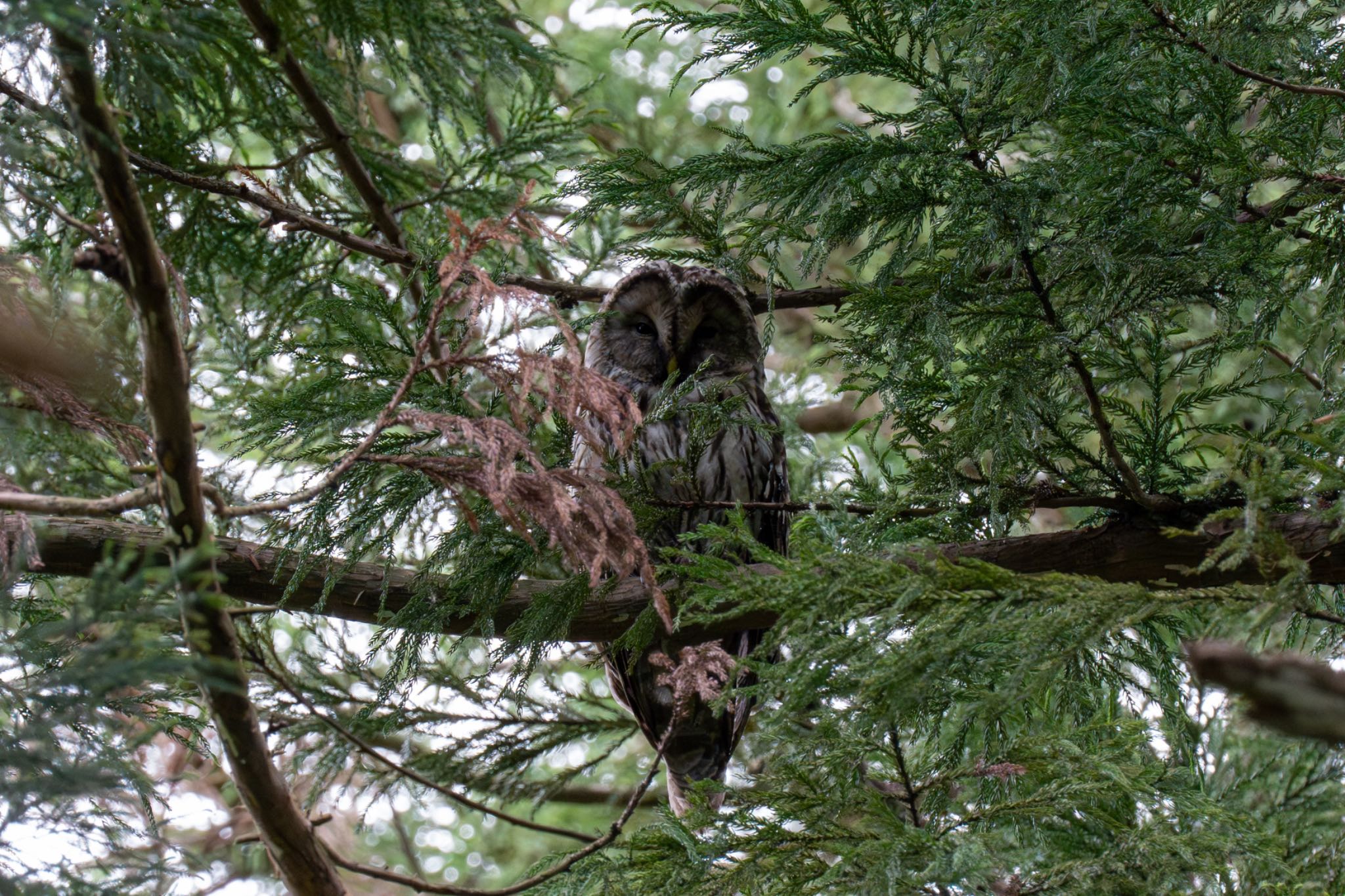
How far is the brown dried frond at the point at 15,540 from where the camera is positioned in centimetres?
177

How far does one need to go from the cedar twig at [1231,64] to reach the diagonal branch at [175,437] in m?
2.04

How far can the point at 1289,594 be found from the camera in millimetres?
1477

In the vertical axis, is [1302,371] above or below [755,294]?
below

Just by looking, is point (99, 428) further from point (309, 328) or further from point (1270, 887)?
point (1270, 887)

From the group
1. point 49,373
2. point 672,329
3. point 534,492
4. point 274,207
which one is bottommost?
point 534,492

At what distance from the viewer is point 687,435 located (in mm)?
3408

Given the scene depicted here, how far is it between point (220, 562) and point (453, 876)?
5779mm

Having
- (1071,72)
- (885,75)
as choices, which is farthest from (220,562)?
(1071,72)

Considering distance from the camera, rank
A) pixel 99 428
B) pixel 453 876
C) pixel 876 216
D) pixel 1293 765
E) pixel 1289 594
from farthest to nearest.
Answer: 1. pixel 453 876
2. pixel 1293 765
3. pixel 876 216
4. pixel 99 428
5. pixel 1289 594

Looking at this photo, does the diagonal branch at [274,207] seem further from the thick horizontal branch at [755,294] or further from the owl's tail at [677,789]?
the owl's tail at [677,789]

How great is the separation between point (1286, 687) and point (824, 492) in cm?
215

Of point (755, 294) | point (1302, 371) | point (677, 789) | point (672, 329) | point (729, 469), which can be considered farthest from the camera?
point (672, 329)

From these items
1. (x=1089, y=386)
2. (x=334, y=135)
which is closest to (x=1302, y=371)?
(x=1089, y=386)

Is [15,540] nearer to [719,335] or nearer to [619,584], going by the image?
[619,584]
